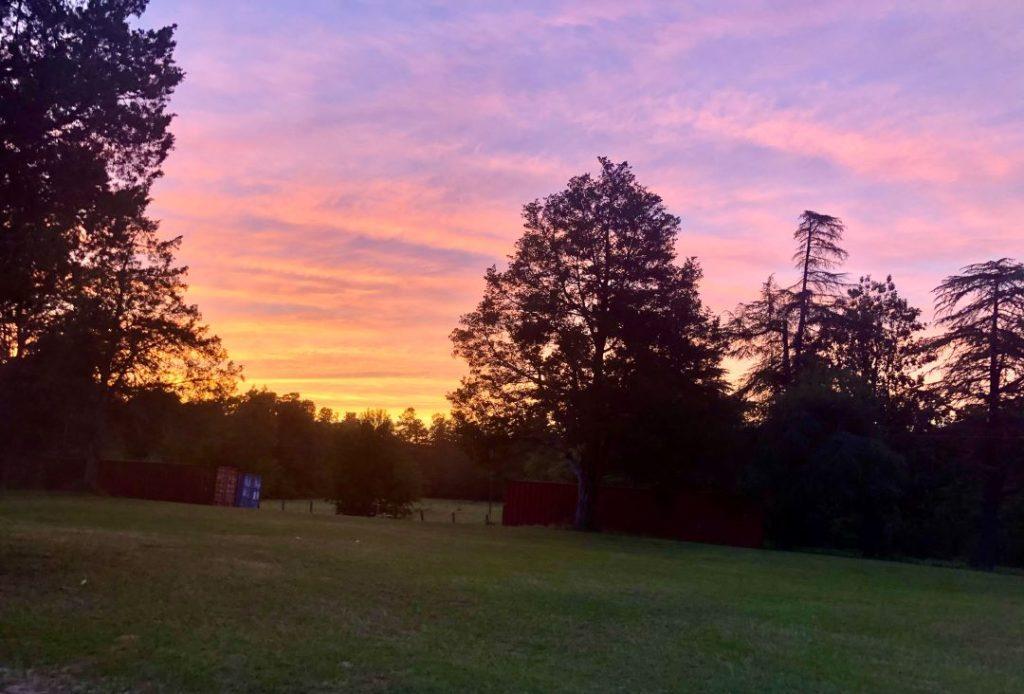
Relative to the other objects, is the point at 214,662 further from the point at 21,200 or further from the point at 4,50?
the point at 4,50

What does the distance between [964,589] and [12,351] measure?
3882cm

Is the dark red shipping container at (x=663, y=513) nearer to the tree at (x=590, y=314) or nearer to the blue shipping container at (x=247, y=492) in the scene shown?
the tree at (x=590, y=314)

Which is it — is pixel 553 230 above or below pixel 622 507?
above

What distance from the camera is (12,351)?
41.5 m

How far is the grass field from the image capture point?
8906mm

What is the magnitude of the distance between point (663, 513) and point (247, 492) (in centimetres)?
2417

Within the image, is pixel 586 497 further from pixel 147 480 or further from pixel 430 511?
pixel 147 480

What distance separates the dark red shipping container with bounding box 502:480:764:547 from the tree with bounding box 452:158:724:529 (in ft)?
16.9

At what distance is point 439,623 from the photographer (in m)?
11.8

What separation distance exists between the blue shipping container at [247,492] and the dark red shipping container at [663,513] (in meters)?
17.1

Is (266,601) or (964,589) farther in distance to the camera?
(964,589)

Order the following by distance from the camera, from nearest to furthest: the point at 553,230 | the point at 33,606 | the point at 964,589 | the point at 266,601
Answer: the point at 33,606, the point at 266,601, the point at 964,589, the point at 553,230

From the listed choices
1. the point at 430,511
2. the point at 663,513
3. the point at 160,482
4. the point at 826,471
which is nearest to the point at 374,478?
the point at 430,511

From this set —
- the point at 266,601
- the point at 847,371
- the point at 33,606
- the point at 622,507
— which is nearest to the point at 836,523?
the point at 847,371
